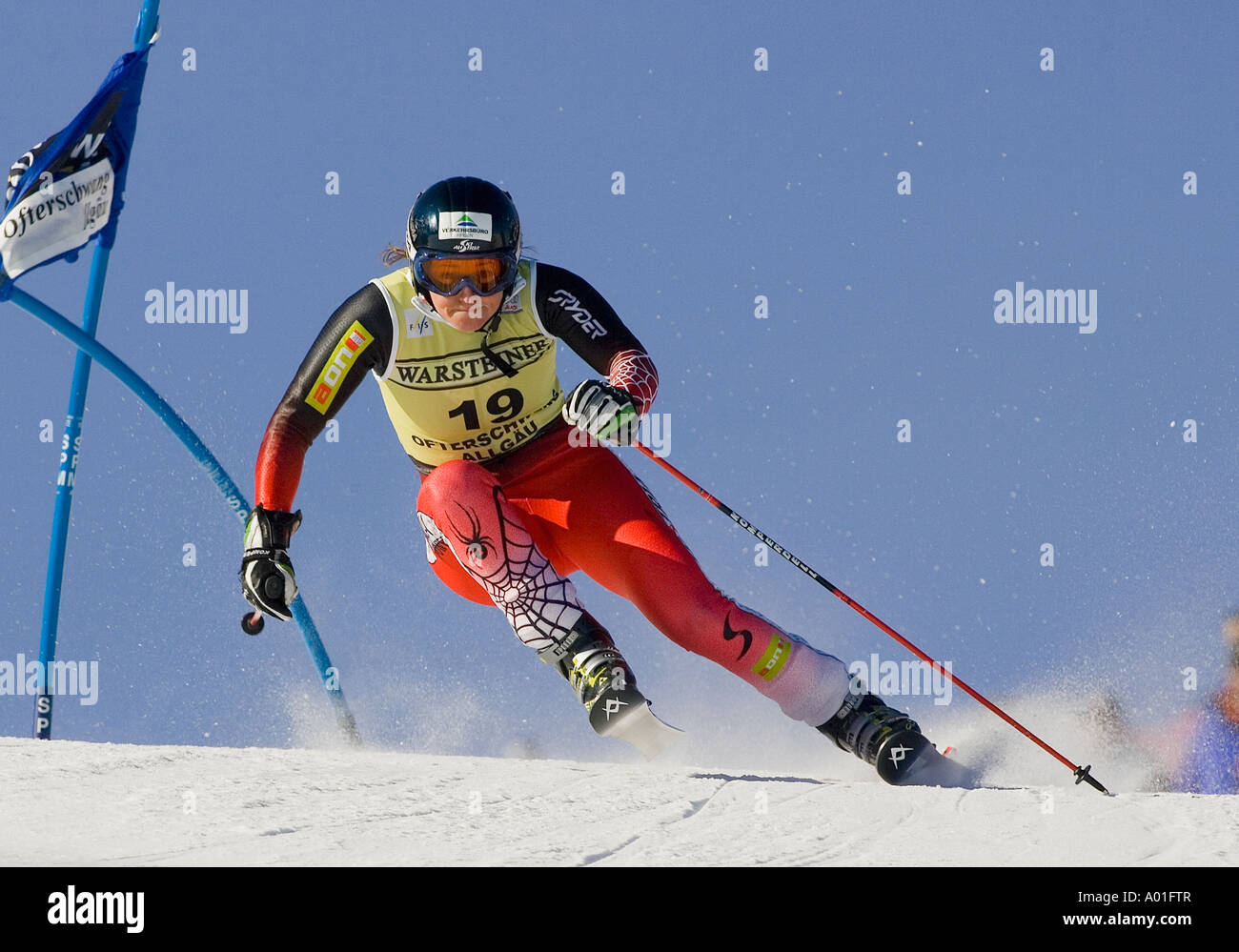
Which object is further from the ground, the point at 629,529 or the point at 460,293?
the point at 460,293

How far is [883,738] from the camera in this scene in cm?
440

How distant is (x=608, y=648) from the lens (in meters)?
4.32

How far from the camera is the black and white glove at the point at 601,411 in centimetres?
436

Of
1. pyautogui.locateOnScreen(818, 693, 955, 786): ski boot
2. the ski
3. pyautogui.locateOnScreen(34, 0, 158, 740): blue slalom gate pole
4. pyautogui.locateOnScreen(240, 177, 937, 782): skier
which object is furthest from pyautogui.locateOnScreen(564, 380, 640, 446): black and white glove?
pyautogui.locateOnScreen(34, 0, 158, 740): blue slalom gate pole

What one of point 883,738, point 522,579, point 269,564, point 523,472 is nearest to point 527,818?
point 522,579

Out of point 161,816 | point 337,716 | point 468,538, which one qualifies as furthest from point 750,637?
point 337,716

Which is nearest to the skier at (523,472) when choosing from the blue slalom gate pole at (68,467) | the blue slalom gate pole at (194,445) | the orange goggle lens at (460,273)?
the orange goggle lens at (460,273)

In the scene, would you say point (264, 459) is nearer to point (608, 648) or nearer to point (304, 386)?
point (304, 386)

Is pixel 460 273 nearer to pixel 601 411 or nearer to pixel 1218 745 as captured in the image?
pixel 601 411

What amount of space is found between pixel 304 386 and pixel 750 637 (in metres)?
1.62

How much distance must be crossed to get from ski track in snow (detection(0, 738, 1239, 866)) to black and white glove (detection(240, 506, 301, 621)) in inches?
17.9

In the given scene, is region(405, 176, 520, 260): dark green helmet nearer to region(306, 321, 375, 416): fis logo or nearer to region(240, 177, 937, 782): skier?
region(240, 177, 937, 782): skier

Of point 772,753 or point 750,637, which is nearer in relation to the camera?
point 750,637
